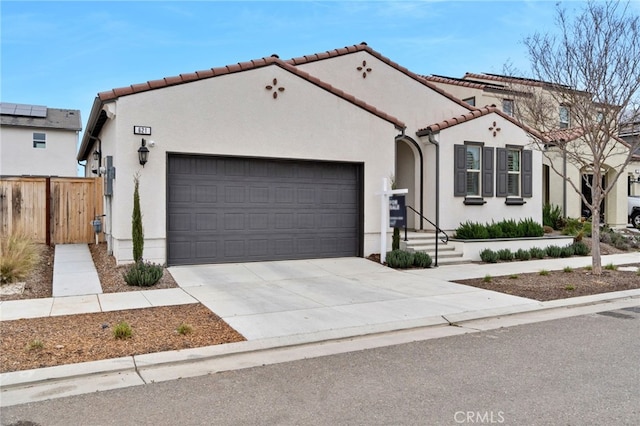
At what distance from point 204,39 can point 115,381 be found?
1094cm

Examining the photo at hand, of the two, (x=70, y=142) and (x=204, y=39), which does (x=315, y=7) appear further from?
(x=70, y=142)

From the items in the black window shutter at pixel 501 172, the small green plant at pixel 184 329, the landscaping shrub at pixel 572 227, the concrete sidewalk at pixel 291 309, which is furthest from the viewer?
the landscaping shrub at pixel 572 227

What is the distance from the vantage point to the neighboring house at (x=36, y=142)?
85.3 feet

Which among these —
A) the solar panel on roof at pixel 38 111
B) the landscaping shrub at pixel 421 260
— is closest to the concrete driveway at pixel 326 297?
the landscaping shrub at pixel 421 260

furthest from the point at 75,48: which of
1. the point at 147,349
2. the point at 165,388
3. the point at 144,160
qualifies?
the point at 165,388

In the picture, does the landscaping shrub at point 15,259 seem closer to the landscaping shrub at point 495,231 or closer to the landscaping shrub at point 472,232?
the landscaping shrub at point 472,232

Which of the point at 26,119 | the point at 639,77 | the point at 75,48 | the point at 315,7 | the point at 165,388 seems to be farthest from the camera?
the point at 26,119

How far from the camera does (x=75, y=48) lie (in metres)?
14.7

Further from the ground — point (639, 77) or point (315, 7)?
point (315, 7)

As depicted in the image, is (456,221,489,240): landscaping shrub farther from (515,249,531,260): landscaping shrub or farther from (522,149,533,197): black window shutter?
(522,149,533,197): black window shutter

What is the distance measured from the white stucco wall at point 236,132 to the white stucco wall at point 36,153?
16259 mm

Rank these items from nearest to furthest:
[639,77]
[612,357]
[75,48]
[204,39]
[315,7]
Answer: [612,357]
[639,77]
[315,7]
[204,39]
[75,48]

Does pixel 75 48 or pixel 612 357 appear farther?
pixel 75 48

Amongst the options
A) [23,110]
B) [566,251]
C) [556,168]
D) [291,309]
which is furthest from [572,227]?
[23,110]
